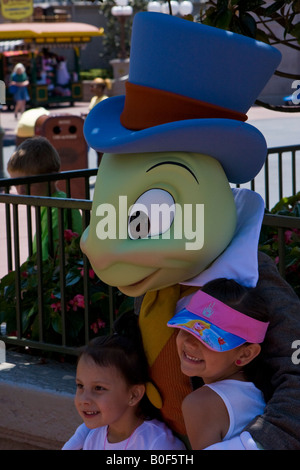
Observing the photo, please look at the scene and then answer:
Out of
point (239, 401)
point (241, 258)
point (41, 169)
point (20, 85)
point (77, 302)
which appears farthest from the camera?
point (20, 85)

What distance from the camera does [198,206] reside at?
104 inches

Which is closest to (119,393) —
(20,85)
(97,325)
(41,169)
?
(97,325)

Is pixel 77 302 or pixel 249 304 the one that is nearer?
pixel 249 304

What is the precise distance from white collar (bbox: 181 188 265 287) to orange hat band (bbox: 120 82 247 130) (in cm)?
34

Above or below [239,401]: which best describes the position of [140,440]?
below

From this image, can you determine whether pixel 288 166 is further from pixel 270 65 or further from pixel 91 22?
pixel 91 22

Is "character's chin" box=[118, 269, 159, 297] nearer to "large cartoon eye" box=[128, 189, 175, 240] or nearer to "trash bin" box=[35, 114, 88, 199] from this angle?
"large cartoon eye" box=[128, 189, 175, 240]

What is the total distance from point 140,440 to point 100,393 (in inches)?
8.2

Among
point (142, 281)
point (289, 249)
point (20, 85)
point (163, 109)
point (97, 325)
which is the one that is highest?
point (163, 109)

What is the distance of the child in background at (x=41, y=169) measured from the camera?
508cm

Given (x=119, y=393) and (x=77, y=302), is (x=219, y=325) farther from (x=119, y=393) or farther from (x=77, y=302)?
(x=77, y=302)

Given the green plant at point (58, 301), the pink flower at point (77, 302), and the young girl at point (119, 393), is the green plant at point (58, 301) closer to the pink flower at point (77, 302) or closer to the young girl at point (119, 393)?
the pink flower at point (77, 302)

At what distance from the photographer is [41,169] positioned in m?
5.22
